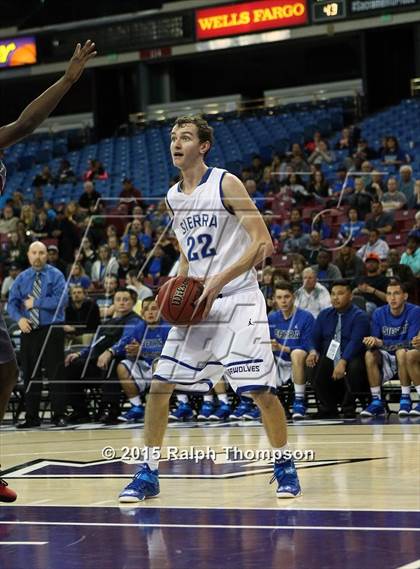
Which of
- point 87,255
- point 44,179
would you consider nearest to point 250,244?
point 87,255

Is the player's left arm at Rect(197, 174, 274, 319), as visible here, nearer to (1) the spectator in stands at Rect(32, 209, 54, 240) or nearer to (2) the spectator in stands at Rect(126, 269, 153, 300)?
(2) the spectator in stands at Rect(126, 269, 153, 300)

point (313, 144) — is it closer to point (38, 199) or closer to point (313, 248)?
point (38, 199)

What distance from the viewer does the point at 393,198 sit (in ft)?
50.4

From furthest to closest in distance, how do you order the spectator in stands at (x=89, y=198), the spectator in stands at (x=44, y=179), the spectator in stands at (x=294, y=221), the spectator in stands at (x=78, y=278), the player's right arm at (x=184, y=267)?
the spectator in stands at (x=44, y=179), the spectator in stands at (x=89, y=198), the spectator in stands at (x=294, y=221), the spectator in stands at (x=78, y=278), the player's right arm at (x=184, y=267)

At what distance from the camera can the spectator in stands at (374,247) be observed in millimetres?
13570

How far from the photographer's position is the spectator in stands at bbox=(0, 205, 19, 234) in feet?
62.8

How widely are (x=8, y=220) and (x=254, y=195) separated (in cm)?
532

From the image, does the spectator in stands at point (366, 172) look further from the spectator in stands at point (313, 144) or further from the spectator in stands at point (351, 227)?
the spectator in stands at point (313, 144)

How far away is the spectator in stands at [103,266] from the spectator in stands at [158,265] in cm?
47

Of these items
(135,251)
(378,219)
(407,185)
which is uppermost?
(407,185)

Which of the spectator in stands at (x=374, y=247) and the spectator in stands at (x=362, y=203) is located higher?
the spectator in stands at (x=362, y=203)

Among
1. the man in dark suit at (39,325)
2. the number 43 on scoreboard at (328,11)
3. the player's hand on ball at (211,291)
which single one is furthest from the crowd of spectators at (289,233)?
the player's hand on ball at (211,291)

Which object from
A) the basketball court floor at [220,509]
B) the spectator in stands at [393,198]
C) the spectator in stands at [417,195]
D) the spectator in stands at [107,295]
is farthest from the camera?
the spectator in stands at [393,198]

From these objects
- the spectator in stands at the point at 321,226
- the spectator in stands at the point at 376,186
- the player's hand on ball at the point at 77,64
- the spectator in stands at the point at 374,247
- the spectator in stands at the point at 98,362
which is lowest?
the spectator in stands at the point at 98,362
